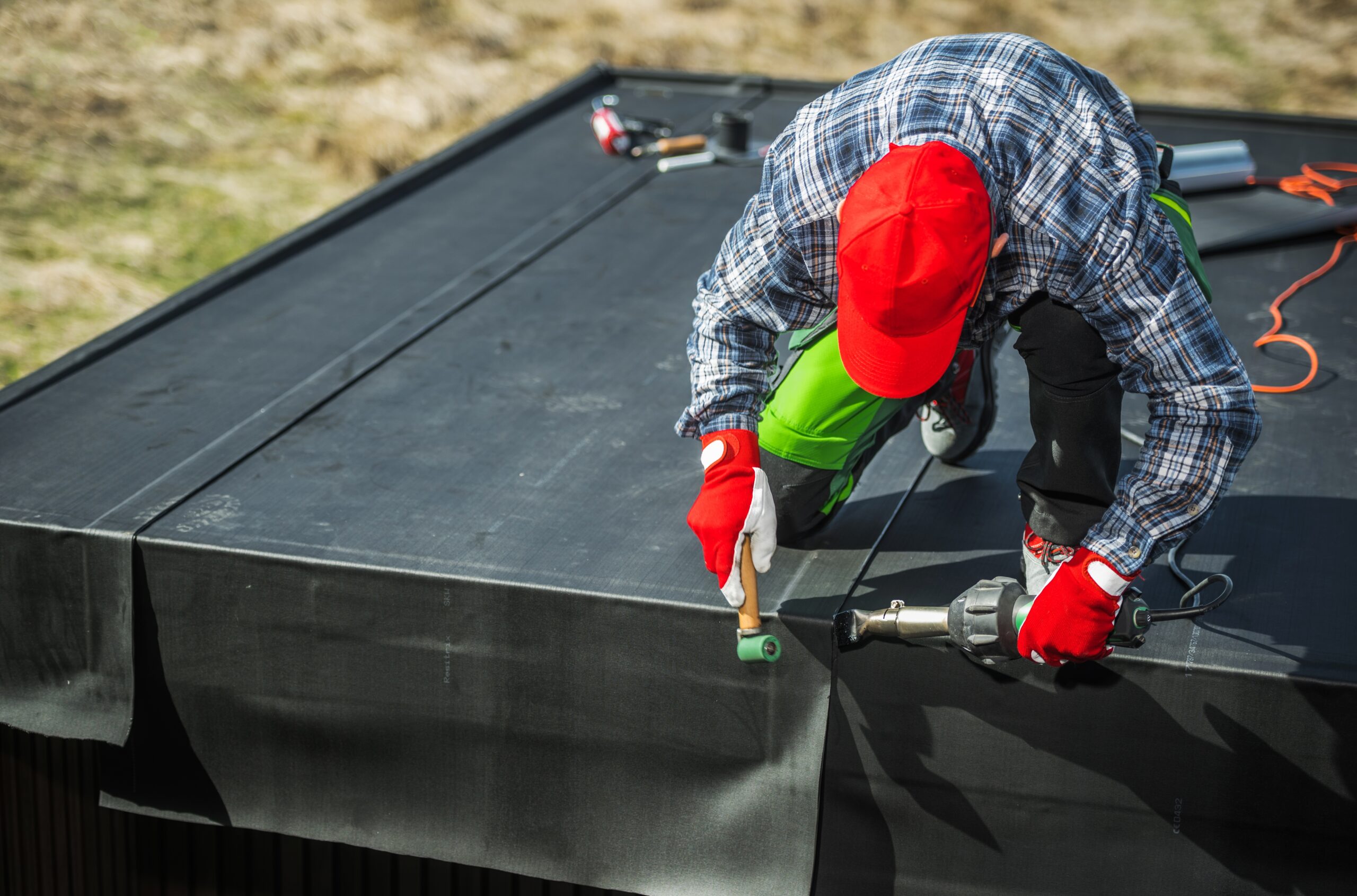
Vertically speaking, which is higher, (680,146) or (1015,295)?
(1015,295)

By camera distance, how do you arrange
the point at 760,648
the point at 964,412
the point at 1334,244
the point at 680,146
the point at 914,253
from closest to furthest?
the point at 914,253
the point at 760,648
the point at 964,412
the point at 1334,244
the point at 680,146

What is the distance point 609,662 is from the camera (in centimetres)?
178

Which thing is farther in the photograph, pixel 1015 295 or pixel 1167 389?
pixel 1015 295

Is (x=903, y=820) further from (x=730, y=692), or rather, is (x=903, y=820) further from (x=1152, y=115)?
(x=1152, y=115)

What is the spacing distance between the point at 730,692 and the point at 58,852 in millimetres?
1342

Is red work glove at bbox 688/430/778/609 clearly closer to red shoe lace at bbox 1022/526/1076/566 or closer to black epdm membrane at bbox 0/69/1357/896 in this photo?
black epdm membrane at bbox 0/69/1357/896

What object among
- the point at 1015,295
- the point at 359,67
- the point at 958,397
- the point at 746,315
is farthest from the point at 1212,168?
the point at 359,67

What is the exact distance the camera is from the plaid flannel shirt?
4.91ft

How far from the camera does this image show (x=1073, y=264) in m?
1.54

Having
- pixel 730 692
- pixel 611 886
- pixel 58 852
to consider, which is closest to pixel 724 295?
pixel 730 692

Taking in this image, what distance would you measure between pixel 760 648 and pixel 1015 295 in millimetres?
570

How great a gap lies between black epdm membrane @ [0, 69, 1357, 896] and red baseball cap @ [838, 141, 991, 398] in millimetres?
422

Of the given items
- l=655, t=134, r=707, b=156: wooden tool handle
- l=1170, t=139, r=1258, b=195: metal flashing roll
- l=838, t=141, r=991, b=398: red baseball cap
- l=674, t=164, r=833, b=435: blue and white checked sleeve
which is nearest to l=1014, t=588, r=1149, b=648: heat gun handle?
l=838, t=141, r=991, b=398: red baseball cap

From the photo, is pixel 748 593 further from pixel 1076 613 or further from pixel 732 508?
pixel 1076 613
